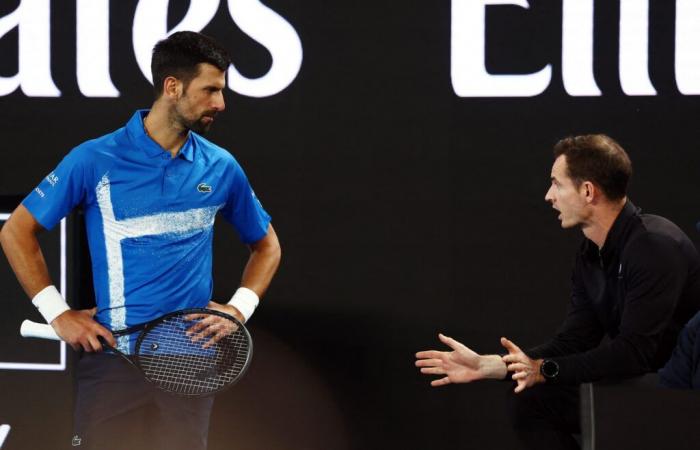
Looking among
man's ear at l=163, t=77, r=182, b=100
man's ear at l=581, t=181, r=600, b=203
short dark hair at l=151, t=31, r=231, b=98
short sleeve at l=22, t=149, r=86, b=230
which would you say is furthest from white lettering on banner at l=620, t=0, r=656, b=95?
short sleeve at l=22, t=149, r=86, b=230

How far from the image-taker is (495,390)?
3820 millimetres

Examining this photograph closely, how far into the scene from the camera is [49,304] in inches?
105

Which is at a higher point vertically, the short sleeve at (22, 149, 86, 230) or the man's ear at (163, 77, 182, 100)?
the man's ear at (163, 77, 182, 100)

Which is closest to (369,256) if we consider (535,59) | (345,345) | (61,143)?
(345,345)

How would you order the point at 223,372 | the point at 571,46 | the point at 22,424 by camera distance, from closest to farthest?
the point at 223,372
the point at 571,46
the point at 22,424

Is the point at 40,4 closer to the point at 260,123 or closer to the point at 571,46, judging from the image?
the point at 260,123

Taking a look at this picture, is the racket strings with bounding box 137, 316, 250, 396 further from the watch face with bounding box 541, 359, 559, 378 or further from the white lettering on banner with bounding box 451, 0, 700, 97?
the white lettering on banner with bounding box 451, 0, 700, 97

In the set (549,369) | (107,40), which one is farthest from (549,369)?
(107,40)

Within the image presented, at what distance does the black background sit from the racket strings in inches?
46.9

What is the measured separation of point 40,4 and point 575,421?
2442 millimetres

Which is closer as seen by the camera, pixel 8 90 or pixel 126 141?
pixel 126 141

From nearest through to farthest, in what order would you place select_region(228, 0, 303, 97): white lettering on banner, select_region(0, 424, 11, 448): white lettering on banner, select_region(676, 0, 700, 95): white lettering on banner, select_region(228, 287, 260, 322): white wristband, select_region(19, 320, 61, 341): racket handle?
select_region(19, 320, 61, 341): racket handle, select_region(228, 287, 260, 322): white wristband, select_region(676, 0, 700, 95): white lettering on banner, select_region(228, 0, 303, 97): white lettering on banner, select_region(0, 424, 11, 448): white lettering on banner

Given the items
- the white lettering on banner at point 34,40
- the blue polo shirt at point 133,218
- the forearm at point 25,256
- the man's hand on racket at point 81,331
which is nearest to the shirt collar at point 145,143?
the blue polo shirt at point 133,218

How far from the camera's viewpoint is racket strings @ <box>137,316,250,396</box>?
2615 mm
